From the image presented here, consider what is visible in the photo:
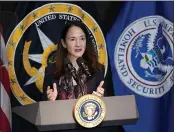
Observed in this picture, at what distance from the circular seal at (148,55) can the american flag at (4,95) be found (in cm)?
69

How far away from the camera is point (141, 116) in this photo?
7.23ft

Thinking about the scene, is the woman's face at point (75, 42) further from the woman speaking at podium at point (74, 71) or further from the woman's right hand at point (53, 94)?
the woman's right hand at point (53, 94)

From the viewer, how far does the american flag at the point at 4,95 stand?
6.21 feet

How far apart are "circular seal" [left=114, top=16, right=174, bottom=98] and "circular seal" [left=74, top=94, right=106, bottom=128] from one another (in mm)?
877

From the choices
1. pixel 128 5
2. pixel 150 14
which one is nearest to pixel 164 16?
pixel 150 14

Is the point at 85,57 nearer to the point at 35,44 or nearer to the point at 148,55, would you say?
the point at 35,44

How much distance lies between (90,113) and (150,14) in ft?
3.56

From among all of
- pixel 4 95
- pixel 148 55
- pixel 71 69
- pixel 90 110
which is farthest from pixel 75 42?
pixel 148 55

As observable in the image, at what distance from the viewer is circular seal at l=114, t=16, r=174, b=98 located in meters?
2.19

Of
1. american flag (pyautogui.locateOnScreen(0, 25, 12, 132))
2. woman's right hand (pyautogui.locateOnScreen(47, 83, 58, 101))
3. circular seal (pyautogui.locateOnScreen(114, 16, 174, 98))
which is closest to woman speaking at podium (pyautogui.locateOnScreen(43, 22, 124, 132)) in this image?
woman's right hand (pyautogui.locateOnScreen(47, 83, 58, 101))

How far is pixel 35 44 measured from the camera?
2111 mm

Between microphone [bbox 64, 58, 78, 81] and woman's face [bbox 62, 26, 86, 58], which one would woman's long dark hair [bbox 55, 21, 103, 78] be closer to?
woman's face [bbox 62, 26, 86, 58]

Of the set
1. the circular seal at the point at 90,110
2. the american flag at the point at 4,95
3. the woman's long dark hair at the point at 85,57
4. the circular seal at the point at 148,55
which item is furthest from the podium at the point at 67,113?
the circular seal at the point at 148,55

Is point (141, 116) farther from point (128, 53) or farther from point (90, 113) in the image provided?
point (90, 113)
